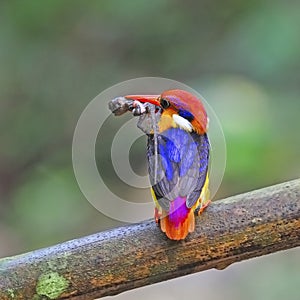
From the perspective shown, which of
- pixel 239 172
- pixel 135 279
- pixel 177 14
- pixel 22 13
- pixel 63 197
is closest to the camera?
pixel 135 279

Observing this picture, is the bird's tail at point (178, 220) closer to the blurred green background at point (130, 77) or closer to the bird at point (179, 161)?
the bird at point (179, 161)

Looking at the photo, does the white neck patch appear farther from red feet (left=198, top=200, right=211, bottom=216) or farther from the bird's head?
red feet (left=198, top=200, right=211, bottom=216)

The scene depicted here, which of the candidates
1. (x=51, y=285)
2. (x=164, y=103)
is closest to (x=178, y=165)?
(x=164, y=103)

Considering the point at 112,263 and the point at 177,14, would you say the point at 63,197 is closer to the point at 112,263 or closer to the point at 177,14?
the point at 177,14

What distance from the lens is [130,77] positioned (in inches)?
176

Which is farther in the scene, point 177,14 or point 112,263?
point 177,14

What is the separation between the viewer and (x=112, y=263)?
1.31 m

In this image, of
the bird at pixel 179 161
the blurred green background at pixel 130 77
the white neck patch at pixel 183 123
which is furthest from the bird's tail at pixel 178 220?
the blurred green background at pixel 130 77

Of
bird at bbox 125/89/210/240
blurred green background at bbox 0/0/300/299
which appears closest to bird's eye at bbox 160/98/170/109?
bird at bbox 125/89/210/240

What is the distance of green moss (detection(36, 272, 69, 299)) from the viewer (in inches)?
51.0

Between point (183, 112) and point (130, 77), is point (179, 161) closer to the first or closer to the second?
point (183, 112)

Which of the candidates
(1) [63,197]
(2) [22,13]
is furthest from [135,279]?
(2) [22,13]

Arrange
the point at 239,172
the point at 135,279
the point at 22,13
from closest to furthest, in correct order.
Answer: the point at 135,279
the point at 239,172
the point at 22,13

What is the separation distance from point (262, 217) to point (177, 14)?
11.1 feet
